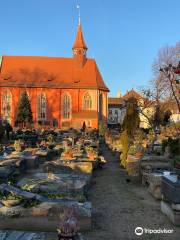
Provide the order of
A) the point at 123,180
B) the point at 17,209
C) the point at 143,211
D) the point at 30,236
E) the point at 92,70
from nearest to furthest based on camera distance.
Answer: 1. the point at 30,236
2. the point at 17,209
3. the point at 143,211
4. the point at 123,180
5. the point at 92,70

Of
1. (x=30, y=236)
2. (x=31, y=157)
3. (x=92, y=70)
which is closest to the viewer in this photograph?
(x=30, y=236)

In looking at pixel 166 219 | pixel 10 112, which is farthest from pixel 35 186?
pixel 10 112

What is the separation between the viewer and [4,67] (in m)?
59.8

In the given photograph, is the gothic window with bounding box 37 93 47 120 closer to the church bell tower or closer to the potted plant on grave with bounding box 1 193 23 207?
the church bell tower

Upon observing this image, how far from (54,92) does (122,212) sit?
51.4 meters

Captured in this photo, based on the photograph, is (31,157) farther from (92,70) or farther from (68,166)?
(92,70)

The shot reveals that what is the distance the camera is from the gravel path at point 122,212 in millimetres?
6770

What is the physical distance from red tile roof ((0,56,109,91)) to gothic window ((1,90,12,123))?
1610 mm

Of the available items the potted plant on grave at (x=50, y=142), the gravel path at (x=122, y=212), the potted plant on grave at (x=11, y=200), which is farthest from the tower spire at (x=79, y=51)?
the potted plant on grave at (x=11, y=200)

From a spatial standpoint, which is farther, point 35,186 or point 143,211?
point 35,186

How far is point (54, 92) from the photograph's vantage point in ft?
193

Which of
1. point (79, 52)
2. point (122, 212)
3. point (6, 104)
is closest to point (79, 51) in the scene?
point (79, 52)

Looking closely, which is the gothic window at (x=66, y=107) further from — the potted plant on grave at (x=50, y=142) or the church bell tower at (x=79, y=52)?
the potted plant on grave at (x=50, y=142)

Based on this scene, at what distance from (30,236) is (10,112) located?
176 ft
